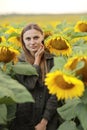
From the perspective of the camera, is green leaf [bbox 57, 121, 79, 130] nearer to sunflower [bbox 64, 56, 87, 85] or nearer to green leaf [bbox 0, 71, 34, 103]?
sunflower [bbox 64, 56, 87, 85]

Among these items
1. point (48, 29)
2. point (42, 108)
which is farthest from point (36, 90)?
point (48, 29)

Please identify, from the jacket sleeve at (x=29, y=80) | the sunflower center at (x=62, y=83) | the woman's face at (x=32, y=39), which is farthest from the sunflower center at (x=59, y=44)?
the sunflower center at (x=62, y=83)

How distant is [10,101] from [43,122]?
150cm

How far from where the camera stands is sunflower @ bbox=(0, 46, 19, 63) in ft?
10.1

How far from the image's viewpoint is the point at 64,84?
2.46m

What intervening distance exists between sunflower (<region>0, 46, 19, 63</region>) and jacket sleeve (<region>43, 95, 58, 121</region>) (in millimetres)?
603

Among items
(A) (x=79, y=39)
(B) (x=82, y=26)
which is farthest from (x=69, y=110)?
(B) (x=82, y=26)

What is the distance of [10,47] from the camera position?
322 cm

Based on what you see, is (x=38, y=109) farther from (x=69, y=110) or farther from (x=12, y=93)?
(x=12, y=93)

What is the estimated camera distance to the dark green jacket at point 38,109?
3705 millimetres

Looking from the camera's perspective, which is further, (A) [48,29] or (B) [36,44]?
(A) [48,29]

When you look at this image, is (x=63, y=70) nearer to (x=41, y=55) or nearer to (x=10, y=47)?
(x=10, y=47)

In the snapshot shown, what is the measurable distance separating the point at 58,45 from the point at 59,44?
0.01m

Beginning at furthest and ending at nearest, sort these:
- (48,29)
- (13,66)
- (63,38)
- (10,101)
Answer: (48,29), (63,38), (13,66), (10,101)
